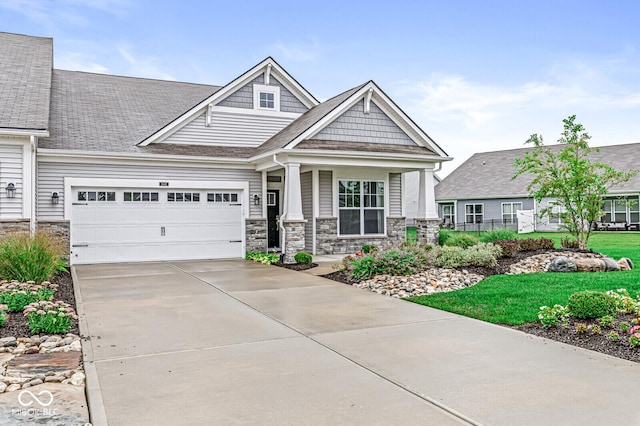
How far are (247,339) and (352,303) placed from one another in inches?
104

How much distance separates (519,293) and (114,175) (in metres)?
11.1

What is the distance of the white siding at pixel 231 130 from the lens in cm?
1598

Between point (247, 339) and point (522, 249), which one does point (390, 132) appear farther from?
point (247, 339)

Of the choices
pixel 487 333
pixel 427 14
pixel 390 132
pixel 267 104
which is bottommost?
pixel 487 333

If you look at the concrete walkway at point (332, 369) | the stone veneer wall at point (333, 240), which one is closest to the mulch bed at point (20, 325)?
the concrete walkway at point (332, 369)

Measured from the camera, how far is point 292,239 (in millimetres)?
13906

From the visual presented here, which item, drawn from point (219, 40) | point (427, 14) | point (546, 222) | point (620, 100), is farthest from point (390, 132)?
point (546, 222)

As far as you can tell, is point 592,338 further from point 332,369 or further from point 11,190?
point 11,190

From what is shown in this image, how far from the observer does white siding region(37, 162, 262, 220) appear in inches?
535

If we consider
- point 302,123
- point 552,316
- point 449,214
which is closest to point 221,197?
point 302,123

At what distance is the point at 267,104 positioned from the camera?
17.0 metres

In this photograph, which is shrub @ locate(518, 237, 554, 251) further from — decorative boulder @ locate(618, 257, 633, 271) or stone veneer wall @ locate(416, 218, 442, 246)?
stone veneer wall @ locate(416, 218, 442, 246)

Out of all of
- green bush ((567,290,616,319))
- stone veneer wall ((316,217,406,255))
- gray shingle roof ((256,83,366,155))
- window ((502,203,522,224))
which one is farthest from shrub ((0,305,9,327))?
window ((502,203,522,224))

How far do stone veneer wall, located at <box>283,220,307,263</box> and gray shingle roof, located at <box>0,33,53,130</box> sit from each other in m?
6.36
